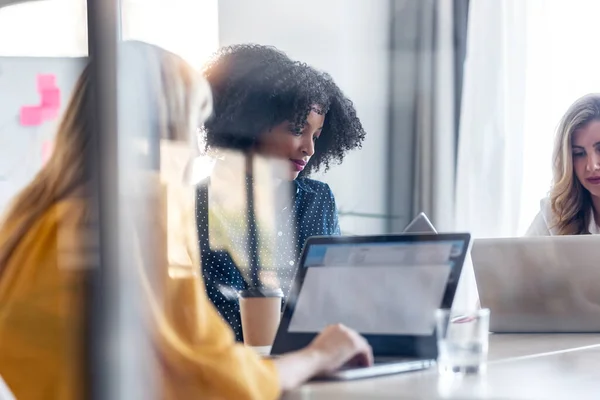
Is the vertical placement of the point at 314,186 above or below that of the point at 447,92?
below

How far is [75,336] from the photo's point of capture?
0.83 meters

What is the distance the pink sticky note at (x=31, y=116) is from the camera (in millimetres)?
960

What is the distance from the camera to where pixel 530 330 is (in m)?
1.37

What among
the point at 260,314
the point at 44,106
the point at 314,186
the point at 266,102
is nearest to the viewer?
the point at 44,106

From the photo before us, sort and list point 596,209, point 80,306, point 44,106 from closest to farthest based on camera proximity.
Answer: point 80,306 → point 44,106 → point 596,209

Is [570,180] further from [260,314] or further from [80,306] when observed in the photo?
[80,306]

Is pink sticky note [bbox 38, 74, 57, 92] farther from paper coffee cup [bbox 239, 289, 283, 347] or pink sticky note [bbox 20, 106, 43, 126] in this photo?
paper coffee cup [bbox 239, 289, 283, 347]

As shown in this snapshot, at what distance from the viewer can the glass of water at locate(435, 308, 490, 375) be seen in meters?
0.93

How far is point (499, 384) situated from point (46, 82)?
589 mm

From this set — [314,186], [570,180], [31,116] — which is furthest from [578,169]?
[31,116]

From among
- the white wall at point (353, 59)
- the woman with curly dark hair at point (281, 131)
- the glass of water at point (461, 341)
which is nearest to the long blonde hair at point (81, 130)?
the glass of water at point (461, 341)

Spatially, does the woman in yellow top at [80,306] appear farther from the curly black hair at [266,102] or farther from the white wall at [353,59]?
the white wall at [353,59]

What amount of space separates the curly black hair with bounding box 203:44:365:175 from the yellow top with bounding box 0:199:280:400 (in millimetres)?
624

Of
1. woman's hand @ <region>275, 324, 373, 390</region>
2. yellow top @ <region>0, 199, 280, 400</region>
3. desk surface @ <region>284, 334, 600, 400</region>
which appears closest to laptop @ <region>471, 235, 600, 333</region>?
desk surface @ <region>284, 334, 600, 400</region>
